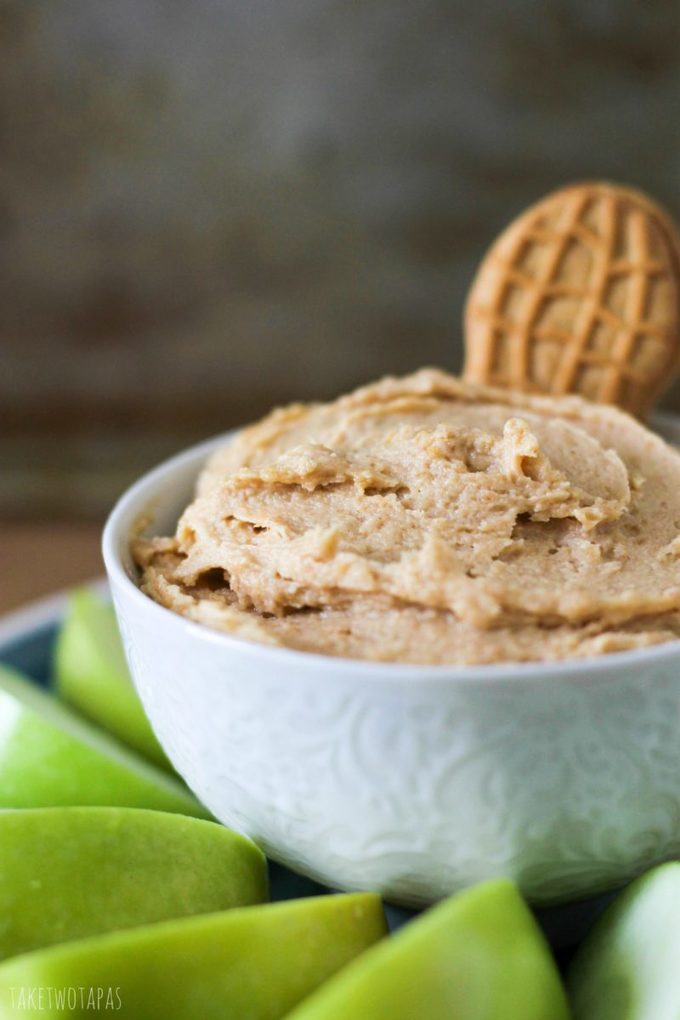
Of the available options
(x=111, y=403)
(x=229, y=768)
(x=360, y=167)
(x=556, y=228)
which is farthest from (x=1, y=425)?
(x=229, y=768)

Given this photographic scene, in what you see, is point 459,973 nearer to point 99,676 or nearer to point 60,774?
point 60,774

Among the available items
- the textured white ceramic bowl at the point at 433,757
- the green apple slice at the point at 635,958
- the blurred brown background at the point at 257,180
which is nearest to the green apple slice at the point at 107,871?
the textured white ceramic bowl at the point at 433,757

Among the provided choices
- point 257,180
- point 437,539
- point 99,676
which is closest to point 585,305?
point 437,539

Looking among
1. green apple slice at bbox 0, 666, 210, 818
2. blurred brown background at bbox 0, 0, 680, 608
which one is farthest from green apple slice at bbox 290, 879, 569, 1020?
blurred brown background at bbox 0, 0, 680, 608

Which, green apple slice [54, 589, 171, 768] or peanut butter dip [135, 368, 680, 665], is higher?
peanut butter dip [135, 368, 680, 665]

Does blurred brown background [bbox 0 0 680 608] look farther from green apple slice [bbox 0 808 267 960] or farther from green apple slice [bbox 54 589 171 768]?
green apple slice [bbox 0 808 267 960]

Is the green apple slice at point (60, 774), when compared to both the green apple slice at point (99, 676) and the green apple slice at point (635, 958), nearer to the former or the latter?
the green apple slice at point (99, 676)
